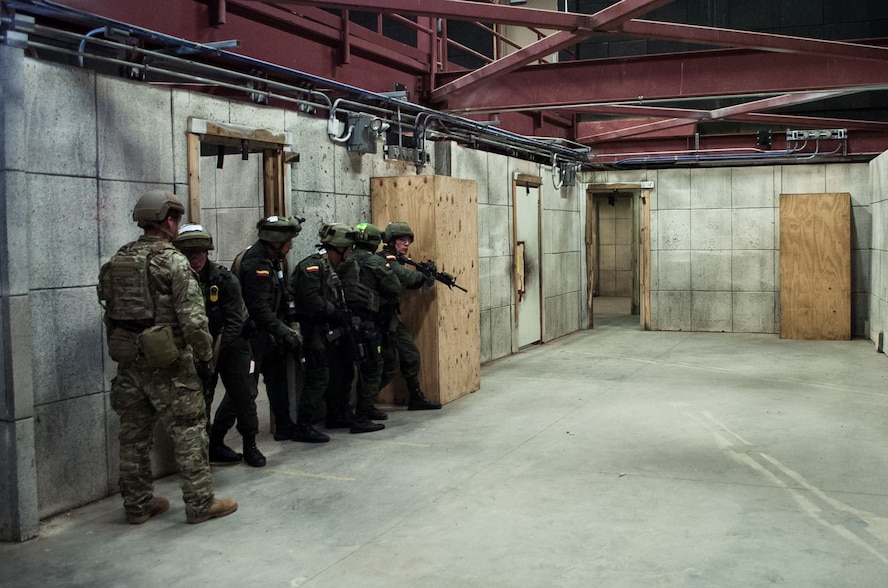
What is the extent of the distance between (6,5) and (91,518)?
2.84 metres

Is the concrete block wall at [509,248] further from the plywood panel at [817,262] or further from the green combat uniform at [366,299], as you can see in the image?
the plywood panel at [817,262]

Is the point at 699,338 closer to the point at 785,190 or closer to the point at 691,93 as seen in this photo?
the point at 785,190

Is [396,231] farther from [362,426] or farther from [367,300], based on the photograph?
[362,426]

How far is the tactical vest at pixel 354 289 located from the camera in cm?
666

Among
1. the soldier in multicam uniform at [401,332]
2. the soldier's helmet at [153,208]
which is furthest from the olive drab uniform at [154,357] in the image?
the soldier in multicam uniform at [401,332]

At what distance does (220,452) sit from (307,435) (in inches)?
30.4

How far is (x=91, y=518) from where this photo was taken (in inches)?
186

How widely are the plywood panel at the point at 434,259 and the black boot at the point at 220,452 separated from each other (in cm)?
219

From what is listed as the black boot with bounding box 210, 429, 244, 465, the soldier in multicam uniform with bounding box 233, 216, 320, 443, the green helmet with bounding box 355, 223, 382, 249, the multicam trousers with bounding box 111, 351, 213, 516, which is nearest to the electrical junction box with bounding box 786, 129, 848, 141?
the green helmet with bounding box 355, 223, 382, 249

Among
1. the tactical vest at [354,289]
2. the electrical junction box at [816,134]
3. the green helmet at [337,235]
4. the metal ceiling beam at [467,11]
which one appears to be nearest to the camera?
the metal ceiling beam at [467,11]

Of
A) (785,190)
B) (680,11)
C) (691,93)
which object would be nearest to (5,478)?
(691,93)

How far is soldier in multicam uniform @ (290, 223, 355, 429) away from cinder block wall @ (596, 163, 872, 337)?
305 inches

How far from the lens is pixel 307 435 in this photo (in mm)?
6402

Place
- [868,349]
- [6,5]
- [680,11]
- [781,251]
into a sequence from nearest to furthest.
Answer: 1. [6,5]
2. [868,349]
3. [781,251]
4. [680,11]
